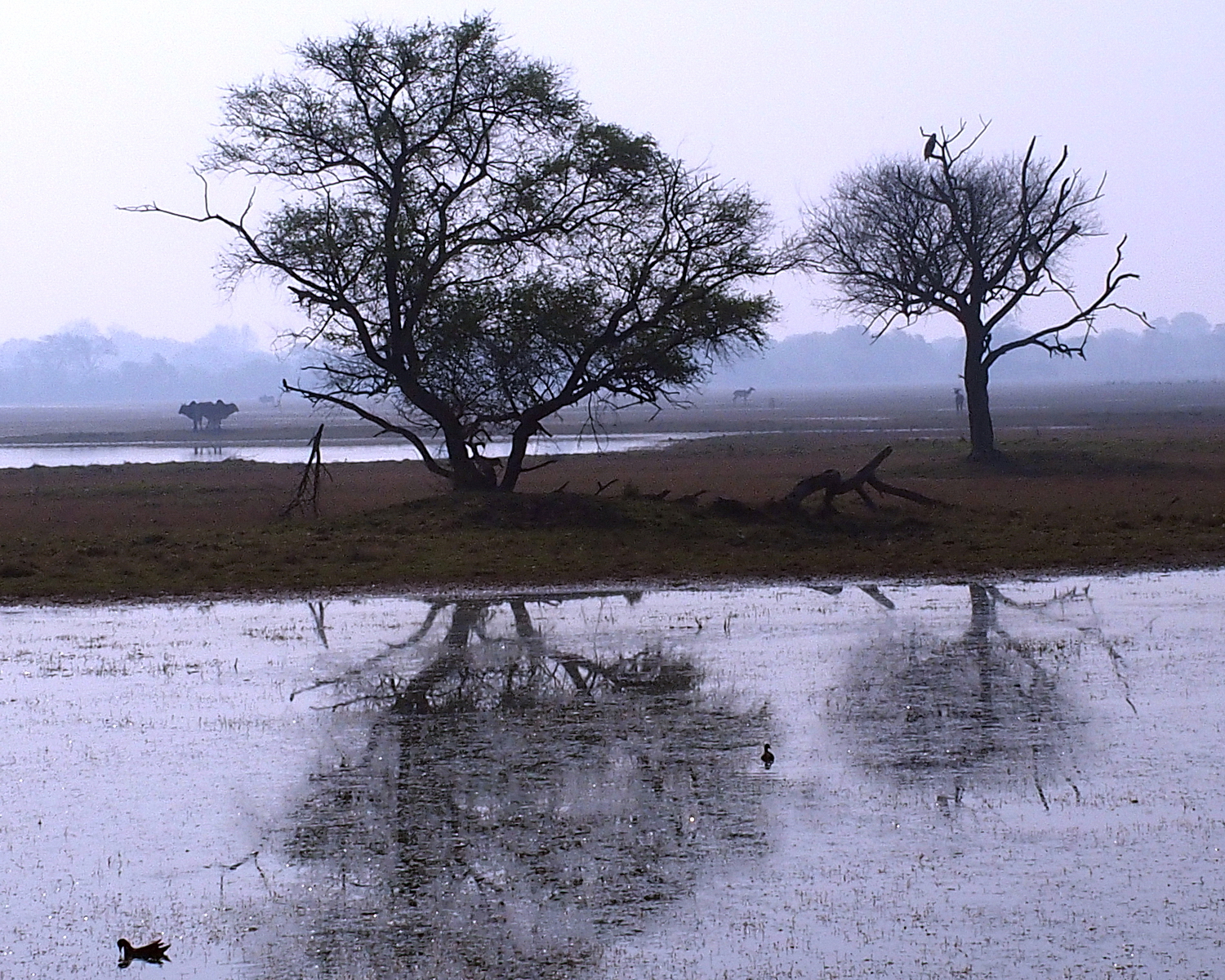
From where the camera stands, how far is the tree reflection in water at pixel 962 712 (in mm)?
9953

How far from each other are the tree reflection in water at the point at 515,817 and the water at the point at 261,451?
38.6 m

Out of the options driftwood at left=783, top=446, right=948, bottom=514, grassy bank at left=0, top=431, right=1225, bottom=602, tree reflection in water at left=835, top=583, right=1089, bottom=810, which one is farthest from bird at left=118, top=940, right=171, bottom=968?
driftwood at left=783, top=446, right=948, bottom=514

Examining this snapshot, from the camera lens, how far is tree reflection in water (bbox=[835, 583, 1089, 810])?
9.95m

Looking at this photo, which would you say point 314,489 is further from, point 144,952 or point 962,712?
point 144,952

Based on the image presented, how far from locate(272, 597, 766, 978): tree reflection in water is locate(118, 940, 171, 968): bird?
2.23 feet

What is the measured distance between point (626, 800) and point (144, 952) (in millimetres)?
3217

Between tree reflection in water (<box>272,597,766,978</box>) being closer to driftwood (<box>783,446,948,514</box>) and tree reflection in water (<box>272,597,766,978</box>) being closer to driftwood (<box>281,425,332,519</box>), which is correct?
driftwood (<box>783,446,948,514</box>)

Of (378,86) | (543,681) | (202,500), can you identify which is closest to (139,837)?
(543,681)

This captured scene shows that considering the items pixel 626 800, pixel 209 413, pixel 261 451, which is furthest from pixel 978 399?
pixel 209 413

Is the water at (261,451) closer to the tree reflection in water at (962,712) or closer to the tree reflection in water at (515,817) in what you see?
the tree reflection in water at (962,712)

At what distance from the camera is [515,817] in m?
9.16

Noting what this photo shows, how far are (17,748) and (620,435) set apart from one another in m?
59.9

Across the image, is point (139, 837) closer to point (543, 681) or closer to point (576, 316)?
point (543, 681)

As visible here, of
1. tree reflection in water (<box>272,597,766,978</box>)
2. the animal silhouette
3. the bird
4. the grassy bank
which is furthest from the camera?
the animal silhouette
